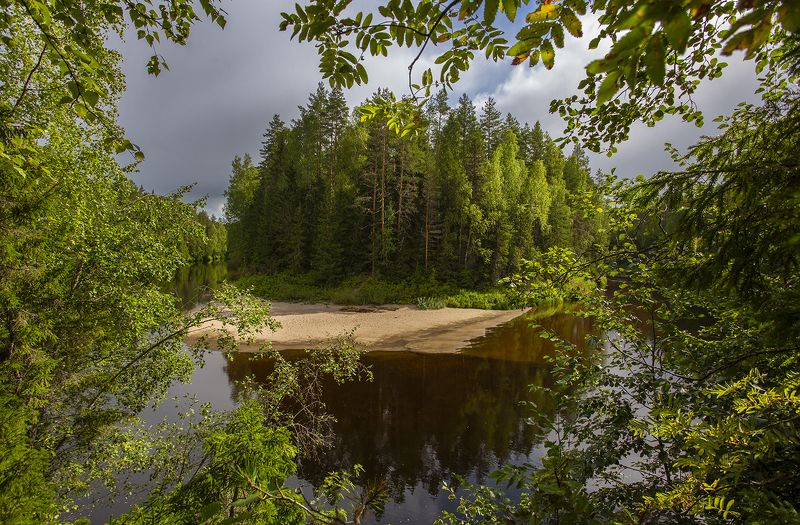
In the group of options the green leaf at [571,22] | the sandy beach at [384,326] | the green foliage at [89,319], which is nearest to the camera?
the green leaf at [571,22]

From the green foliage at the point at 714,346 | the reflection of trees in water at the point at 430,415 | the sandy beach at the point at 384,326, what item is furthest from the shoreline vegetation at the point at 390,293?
the green foliage at the point at 714,346

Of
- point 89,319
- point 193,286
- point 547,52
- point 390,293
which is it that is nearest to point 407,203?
point 390,293

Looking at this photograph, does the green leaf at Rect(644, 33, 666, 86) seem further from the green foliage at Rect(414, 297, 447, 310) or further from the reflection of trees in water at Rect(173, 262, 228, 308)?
the green foliage at Rect(414, 297, 447, 310)

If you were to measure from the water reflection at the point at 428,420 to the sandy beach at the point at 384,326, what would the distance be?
6.32 feet

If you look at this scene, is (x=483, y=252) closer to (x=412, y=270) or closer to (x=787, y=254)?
(x=412, y=270)

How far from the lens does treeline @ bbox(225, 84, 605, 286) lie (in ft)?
105

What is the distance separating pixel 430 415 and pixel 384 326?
1128 centimetres

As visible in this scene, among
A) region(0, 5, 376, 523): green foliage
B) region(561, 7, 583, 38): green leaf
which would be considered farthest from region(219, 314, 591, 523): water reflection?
region(561, 7, 583, 38): green leaf

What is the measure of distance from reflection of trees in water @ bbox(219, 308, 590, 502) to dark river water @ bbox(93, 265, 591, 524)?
0.03 m

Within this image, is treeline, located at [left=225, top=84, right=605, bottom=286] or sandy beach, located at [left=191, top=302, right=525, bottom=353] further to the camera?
treeline, located at [left=225, top=84, right=605, bottom=286]

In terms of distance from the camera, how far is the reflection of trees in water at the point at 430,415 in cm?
877

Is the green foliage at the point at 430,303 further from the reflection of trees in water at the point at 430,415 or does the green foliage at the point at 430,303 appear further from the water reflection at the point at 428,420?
the water reflection at the point at 428,420

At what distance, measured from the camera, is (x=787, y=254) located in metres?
1.73

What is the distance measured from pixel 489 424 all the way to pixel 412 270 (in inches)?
932
